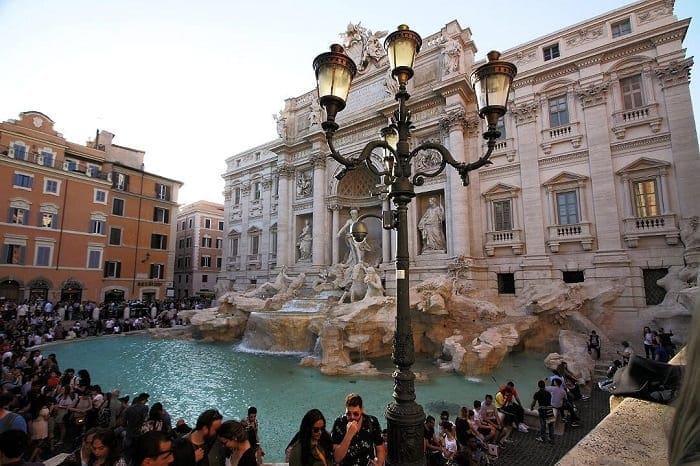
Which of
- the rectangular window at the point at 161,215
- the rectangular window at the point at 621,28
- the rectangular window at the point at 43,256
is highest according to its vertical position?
the rectangular window at the point at 621,28

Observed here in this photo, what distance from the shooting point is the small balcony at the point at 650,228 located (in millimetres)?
11625

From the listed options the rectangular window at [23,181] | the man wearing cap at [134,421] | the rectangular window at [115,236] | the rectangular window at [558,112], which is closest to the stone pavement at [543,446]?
the man wearing cap at [134,421]

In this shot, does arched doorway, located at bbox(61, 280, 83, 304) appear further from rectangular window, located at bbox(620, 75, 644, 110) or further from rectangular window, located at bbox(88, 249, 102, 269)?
rectangular window, located at bbox(620, 75, 644, 110)

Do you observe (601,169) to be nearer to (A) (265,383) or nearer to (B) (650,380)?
(B) (650,380)

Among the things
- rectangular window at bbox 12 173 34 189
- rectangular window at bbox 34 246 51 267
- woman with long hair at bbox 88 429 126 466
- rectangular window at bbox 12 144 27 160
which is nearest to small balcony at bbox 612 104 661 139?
woman with long hair at bbox 88 429 126 466

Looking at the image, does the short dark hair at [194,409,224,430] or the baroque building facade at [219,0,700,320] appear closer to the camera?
the short dark hair at [194,409,224,430]

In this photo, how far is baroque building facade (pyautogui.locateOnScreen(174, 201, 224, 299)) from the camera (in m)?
34.0

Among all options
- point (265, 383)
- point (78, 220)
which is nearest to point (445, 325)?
point (265, 383)

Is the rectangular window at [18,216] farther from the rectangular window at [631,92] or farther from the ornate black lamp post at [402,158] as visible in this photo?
the rectangular window at [631,92]

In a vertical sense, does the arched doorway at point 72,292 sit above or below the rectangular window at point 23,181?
below

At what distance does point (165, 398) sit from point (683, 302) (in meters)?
13.7

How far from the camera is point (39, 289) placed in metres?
20.7

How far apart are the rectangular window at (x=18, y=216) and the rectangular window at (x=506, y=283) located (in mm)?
26643

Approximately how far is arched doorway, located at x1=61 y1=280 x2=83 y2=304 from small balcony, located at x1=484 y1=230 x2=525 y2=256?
2441 cm
